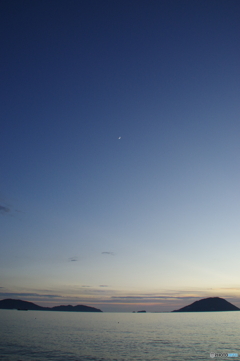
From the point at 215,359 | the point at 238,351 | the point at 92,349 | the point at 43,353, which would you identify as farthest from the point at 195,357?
the point at 43,353

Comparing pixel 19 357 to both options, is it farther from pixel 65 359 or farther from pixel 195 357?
pixel 195 357

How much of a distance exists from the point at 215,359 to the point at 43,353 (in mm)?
41818

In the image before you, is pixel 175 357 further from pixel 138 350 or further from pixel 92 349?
pixel 92 349

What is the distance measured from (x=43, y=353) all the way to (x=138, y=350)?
25.5m

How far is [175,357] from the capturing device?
58000 mm

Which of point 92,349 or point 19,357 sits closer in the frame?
point 19,357

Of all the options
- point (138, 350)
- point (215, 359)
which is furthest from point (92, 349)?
point (215, 359)

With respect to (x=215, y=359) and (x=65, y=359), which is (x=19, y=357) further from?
(x=215, y=359)

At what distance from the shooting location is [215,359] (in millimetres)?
55750

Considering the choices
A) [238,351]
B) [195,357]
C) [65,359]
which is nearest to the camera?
[65,359]

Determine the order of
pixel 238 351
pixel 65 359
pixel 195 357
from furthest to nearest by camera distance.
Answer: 1. pixel 238 351
2. pixel 195 357
3. pixel 65 359

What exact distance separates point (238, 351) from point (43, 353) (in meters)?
51.4

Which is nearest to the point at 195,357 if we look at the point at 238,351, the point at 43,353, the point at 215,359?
the point at 215,359

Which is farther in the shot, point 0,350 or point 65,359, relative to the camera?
point 0,350
